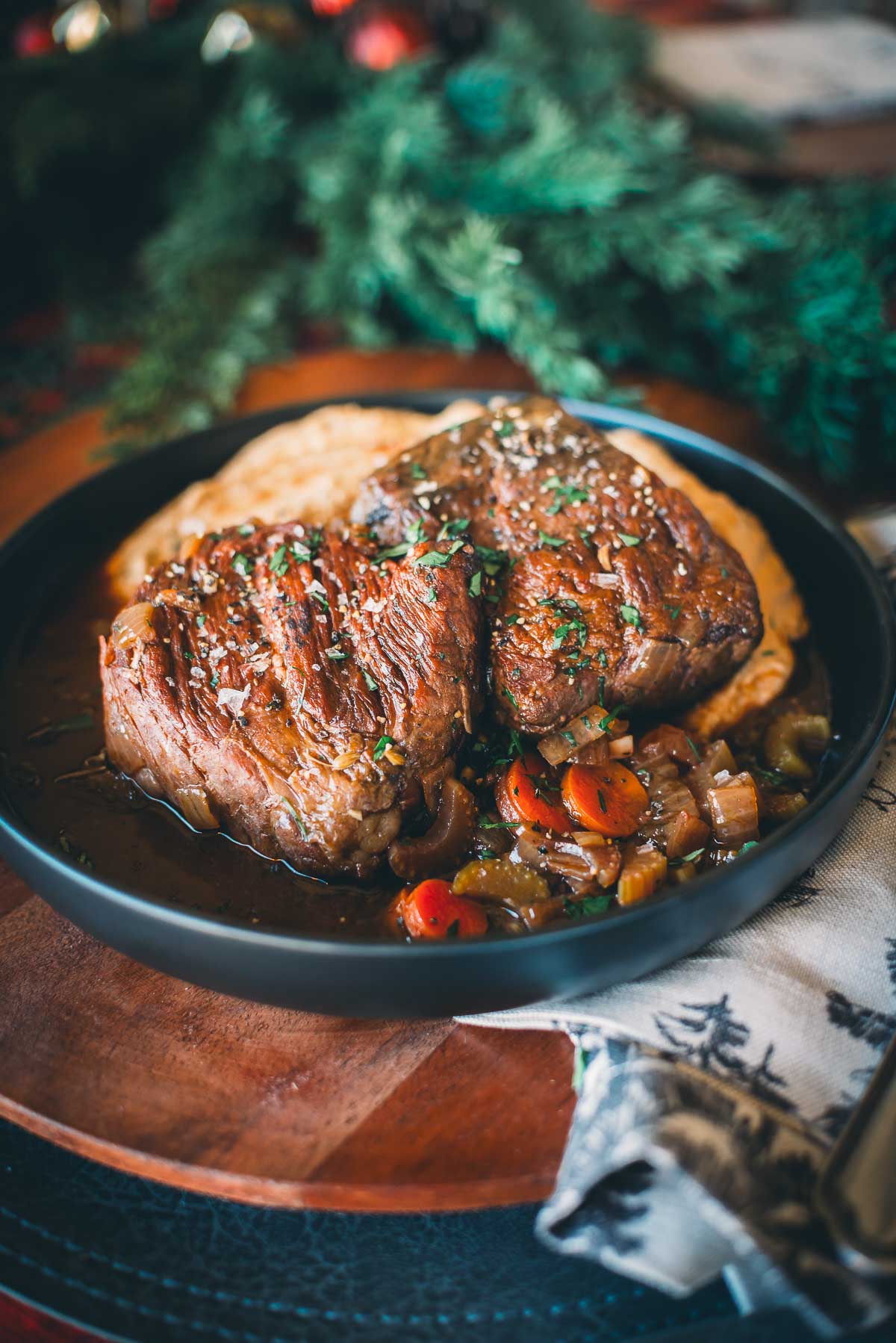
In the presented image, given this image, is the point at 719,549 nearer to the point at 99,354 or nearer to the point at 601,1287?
the point at 601,1287

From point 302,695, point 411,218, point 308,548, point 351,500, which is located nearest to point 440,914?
point 302,695

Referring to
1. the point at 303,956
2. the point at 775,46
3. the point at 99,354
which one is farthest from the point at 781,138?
the point at 303,956

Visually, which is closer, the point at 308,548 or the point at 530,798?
the point at 530,798

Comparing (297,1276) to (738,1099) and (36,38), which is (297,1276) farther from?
(36,38)

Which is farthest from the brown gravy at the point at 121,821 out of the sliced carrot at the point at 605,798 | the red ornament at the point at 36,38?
the red ornament at the point at 36,38

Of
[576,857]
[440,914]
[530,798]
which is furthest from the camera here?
[530,798]

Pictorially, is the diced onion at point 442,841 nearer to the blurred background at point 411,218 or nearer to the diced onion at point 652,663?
the diced onion at point 652,663
